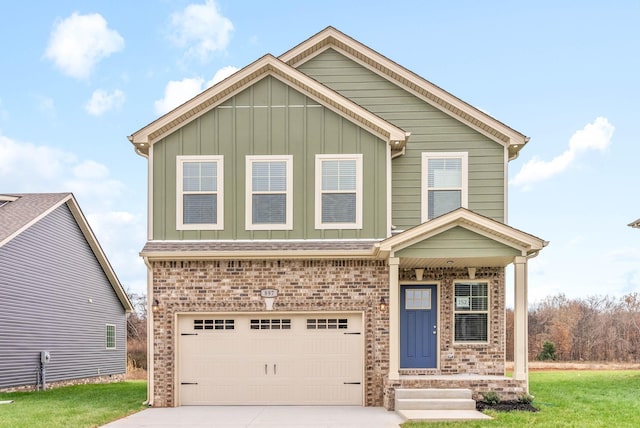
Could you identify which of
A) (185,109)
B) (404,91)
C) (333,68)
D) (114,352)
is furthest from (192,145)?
(114,352)

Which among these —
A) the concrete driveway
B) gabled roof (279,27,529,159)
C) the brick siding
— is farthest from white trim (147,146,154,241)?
gabled roof (279,27,529,159)

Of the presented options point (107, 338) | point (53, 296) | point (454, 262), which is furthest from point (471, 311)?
point (107, 338)

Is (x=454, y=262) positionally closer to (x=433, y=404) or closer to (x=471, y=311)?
(x=471, y=311)

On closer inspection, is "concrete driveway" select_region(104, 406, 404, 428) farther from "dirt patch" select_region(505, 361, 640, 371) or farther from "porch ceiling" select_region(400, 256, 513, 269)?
"dirt patch" select_region(505, 361, 640, 371)

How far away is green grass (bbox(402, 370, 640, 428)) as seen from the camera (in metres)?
10.6

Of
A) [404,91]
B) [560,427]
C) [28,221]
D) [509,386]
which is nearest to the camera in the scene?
[560,427]

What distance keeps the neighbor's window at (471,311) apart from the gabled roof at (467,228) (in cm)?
206

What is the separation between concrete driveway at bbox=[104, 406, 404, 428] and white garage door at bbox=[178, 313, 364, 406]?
37 cm

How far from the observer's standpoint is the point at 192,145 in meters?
13.4

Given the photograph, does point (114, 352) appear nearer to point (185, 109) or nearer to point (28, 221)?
point (28, 221)

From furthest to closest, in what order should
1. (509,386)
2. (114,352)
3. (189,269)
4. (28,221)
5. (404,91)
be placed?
(114,352) < (28,221) < (404,91) < (189,269) < (509,386)

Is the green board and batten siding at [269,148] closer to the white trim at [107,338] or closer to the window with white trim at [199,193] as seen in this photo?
the window with white trim at [199,193]

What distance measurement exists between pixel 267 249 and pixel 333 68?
4.97m

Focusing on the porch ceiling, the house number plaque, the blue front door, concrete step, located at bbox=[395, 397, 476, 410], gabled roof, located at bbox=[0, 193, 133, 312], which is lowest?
concrete step, located at bbox=[395, 397, 476, 410]
